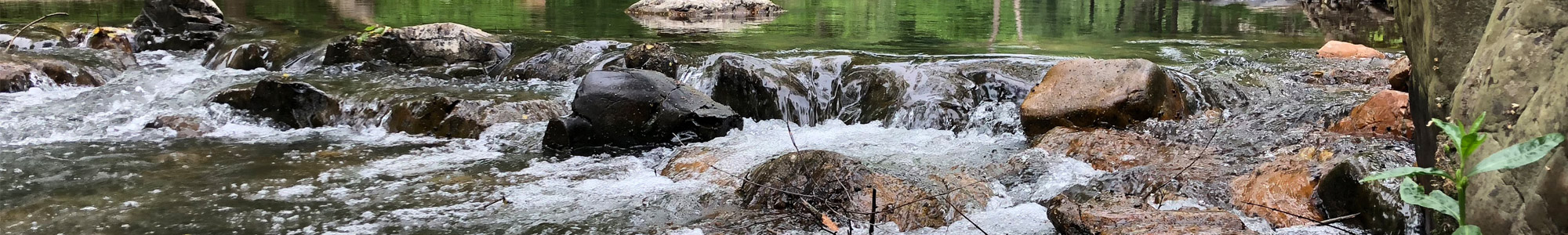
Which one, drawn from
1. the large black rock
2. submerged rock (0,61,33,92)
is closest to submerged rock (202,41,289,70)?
submerged rock (0,61,33,92)

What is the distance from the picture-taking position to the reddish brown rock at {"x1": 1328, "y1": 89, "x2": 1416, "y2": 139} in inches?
202

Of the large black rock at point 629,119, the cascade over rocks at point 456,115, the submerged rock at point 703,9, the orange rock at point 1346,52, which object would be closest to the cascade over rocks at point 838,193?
the large black rock at point 629,119

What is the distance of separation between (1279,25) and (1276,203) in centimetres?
1069

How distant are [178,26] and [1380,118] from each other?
11838 mm

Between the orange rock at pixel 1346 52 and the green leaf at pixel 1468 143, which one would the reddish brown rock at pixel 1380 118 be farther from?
the orange rock at pixel 1346 52

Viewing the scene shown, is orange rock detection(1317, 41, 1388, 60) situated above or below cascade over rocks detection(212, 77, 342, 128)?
above

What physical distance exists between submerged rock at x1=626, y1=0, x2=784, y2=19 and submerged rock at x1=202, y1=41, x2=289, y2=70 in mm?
8013

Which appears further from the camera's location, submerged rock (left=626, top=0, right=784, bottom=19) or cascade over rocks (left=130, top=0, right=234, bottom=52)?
submerged rock (left=626, top=0, right=784, bottom=19)

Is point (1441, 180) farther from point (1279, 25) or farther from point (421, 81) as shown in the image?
point (1279, 25)

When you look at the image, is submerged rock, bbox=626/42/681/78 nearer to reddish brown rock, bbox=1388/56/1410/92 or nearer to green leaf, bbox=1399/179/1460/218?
reddish brown rock, bbox=1388/56/1410/92

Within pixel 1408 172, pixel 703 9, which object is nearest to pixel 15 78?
pixel 1408 172

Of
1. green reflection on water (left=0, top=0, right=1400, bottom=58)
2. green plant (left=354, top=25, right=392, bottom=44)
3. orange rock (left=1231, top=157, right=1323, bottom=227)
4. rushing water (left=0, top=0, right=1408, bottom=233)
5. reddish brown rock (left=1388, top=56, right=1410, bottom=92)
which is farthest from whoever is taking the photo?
green reflection on water (left=0, top=0, right=1400, bottom=58)

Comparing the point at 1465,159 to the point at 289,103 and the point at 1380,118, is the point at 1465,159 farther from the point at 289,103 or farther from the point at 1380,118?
the point at 289,103

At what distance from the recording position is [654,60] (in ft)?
27.8
